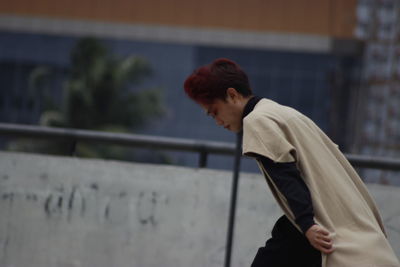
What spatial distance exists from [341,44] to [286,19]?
10.7ft

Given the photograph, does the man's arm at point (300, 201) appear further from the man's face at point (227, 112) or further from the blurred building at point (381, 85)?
the blurred building at point (381, 85)

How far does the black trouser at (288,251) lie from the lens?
280 centimetres

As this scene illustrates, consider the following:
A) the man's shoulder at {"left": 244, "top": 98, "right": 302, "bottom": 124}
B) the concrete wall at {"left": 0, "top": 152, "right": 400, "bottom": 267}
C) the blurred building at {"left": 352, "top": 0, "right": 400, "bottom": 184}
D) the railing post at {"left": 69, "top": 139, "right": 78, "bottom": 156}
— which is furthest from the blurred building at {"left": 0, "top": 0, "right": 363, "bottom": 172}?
the man's shoulder at {"left": 244, "top": 98, "right": 302, "bottom": 124}

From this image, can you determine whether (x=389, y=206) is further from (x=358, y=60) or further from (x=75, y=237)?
(x=358, y=60)

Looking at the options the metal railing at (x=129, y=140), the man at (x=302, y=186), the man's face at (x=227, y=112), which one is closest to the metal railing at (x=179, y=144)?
the metal railing at (x=129, y=140)

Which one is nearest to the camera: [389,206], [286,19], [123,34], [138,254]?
A: [389,206]

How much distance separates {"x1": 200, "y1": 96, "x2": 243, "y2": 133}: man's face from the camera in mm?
2898

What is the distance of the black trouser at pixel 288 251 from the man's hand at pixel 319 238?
0.56ft

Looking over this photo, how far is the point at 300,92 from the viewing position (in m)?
42.1

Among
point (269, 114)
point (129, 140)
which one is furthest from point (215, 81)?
point (129, 140)

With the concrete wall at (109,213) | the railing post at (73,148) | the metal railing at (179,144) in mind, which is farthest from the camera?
the railing post at (73,148)

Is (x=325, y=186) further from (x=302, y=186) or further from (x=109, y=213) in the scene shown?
(x=109, y=213)

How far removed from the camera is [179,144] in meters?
5.07

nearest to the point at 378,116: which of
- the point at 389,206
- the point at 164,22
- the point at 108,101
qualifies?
the point at 108,101
